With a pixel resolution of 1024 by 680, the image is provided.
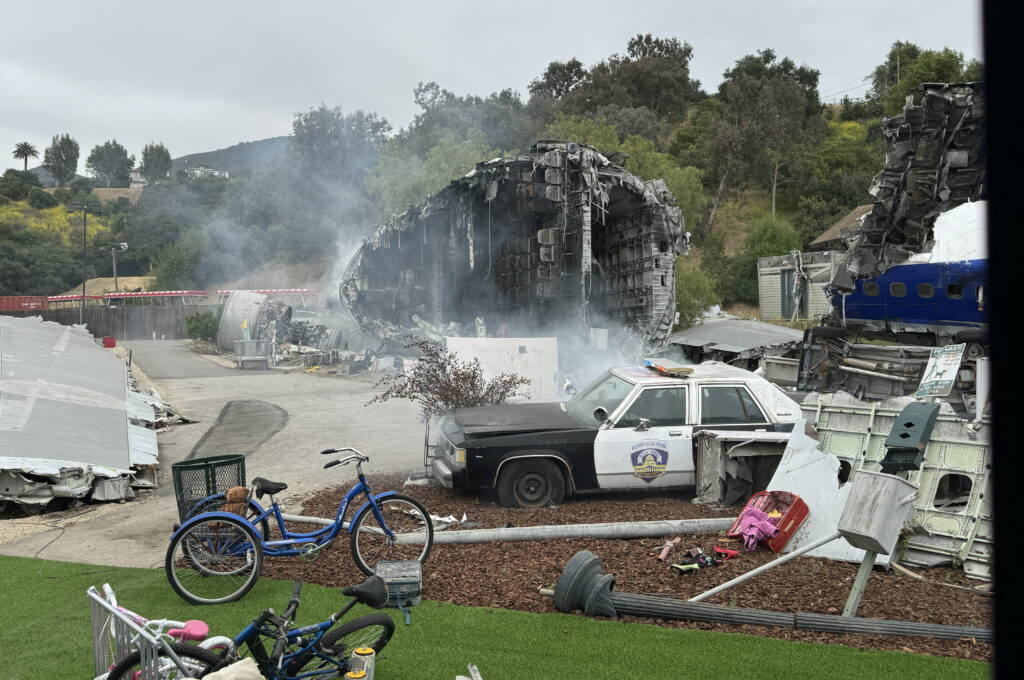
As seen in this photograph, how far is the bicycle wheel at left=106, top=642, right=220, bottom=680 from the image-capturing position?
3941 mm

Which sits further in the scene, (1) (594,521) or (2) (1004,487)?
(1) (594,521)

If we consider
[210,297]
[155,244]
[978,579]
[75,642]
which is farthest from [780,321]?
[155,244]

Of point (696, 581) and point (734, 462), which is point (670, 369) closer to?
point (734, 462)

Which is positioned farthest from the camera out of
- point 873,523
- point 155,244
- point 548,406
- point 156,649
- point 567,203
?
point 155,244

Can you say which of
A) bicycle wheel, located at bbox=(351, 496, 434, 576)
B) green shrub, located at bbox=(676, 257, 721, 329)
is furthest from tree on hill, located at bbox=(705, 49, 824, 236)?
bicycle wheel, located at bbox=(351, 496, 434, 576)

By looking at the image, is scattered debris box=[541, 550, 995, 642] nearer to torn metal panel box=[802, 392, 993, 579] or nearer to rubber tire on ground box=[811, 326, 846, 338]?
torn metal panel box=[802, 392, 993, 579]

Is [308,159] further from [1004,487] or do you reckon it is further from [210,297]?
[1004,487]

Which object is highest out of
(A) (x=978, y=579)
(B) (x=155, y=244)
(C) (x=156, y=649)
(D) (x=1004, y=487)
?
(B) (x=155, y=244)

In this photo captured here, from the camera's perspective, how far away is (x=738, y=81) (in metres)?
63.7

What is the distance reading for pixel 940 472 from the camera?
7.45m

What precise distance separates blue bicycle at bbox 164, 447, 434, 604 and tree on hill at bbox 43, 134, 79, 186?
181 metres

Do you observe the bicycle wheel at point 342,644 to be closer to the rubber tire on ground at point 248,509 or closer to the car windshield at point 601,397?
the rubber tire on ground at point 248,509

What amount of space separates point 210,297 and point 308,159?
707 inches

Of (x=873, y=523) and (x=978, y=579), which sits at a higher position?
(x=873, y=523)
